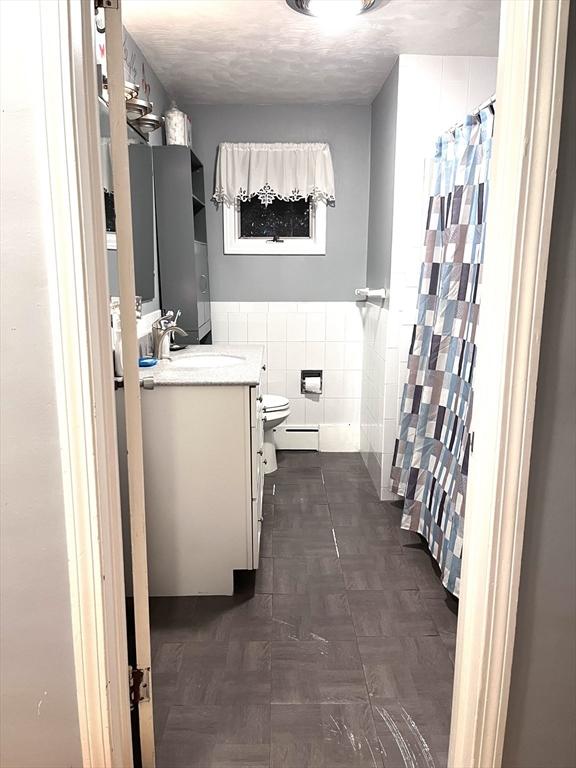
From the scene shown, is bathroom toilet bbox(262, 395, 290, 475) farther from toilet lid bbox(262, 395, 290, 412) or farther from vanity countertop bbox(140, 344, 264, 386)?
vanity countertop bbox(140, 344, 264, 386)

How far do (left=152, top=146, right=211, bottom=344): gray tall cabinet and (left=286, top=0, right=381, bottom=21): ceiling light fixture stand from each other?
1016mm

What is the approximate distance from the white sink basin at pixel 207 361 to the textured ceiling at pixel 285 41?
1.49 meters

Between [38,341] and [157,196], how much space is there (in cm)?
223

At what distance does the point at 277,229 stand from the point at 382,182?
0.90 metres

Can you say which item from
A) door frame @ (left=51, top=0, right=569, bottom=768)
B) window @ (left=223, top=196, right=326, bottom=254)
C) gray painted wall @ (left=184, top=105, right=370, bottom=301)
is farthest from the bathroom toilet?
door frame @ (left=51, top=0, right=569, bottom=768)

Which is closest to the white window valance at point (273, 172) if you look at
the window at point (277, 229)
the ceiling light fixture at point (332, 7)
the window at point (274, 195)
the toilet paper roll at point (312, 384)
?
the window at point (274, 195)

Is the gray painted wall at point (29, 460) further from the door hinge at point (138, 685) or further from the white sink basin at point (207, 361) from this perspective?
the white sink basin at point (207, 361)

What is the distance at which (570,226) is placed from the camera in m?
1.13

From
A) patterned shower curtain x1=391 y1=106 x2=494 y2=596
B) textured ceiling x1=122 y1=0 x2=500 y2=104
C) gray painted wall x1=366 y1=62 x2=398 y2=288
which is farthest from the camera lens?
gray painted wall x1=366 y1=62 x2=398 y2=288

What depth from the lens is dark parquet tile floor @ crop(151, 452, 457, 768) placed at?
5.55 feet

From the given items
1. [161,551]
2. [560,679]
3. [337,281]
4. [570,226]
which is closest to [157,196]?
[337,281]

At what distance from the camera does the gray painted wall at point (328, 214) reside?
13.0 feet

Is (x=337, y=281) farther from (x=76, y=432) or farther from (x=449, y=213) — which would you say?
(x=76, y=432)

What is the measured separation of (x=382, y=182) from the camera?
354 cm
